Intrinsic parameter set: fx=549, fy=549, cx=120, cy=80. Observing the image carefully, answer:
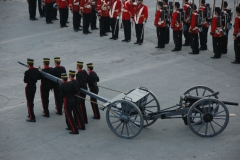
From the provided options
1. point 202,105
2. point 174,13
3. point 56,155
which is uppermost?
point 174,13

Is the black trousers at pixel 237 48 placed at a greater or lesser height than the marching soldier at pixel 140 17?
lesser

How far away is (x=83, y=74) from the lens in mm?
11609

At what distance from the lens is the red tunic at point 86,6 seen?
62.1ft

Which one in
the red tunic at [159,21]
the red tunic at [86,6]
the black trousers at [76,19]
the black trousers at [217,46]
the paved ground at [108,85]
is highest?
the red tunic at [86,6]

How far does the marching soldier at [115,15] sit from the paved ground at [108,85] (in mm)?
374

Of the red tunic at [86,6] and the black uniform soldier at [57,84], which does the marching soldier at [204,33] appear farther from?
the black uniform soldier at [57,84]

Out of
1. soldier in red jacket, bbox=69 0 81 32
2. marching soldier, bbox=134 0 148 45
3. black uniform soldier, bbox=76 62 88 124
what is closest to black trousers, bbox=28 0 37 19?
soldier in red jacket, bbox=69 0 81 32

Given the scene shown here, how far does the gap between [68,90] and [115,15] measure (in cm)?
791

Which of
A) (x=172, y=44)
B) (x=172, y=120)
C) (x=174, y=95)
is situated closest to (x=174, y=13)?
(x=172, y=44)

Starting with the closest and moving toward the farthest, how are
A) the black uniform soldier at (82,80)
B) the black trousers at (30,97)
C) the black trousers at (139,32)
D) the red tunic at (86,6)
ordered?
the black uniform soldier at (82,80) → the black trousers at (30,97) → the black trousers at (139,32) → the red tunic at (86,6)

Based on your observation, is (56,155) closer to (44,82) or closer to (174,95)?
(44,82)

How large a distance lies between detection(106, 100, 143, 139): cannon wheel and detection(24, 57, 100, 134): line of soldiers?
78cm

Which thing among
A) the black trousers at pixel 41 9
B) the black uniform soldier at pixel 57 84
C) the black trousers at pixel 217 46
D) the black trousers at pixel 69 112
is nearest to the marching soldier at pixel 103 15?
the black trousers at pixel 41 9

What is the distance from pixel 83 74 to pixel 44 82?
1062mm
